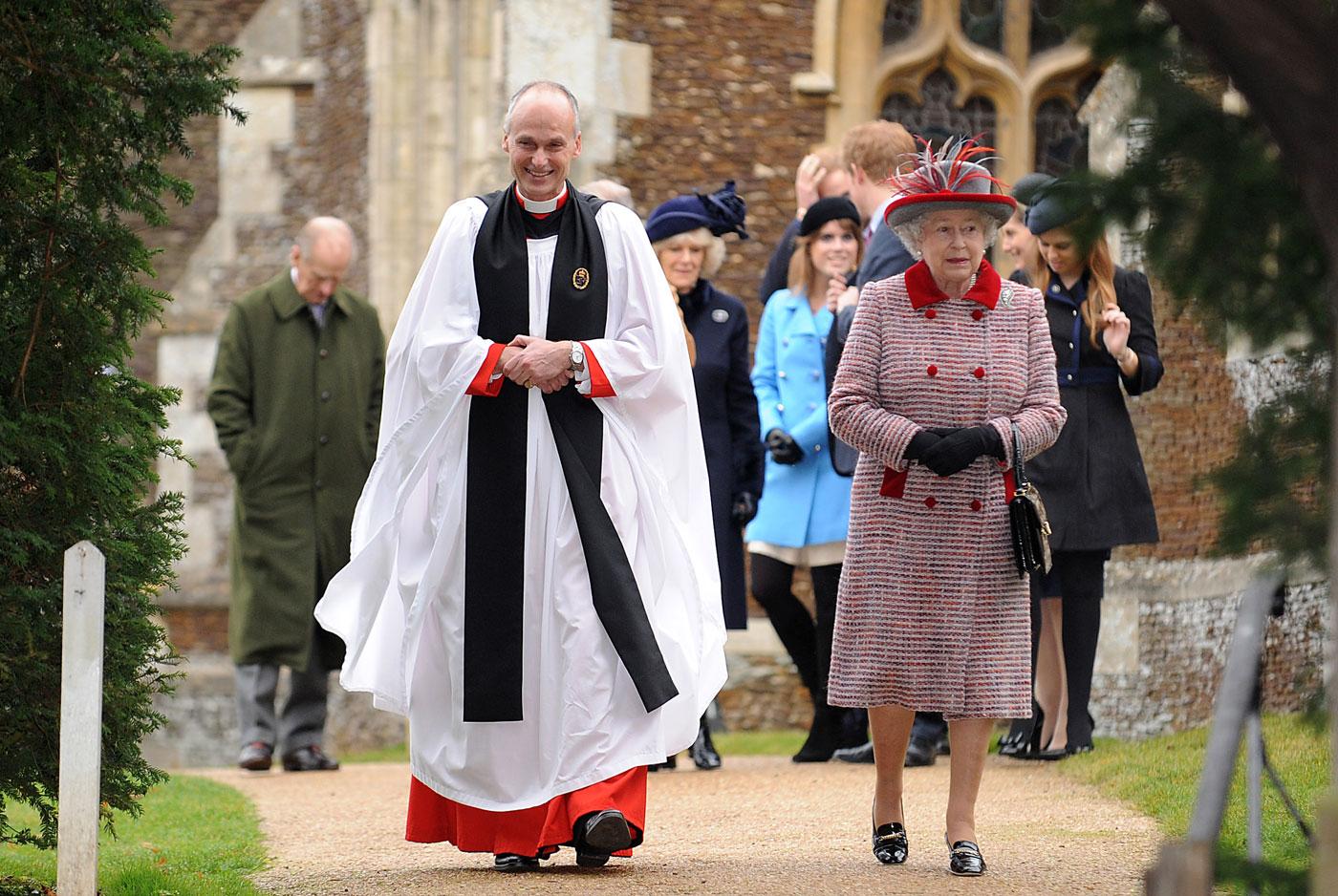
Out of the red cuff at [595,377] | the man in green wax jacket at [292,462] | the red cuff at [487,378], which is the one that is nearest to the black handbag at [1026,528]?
the red cuff at [595,377]

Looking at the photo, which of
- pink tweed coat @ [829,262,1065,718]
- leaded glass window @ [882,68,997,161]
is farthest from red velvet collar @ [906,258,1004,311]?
leaded glass window @ [882,68,997,161]

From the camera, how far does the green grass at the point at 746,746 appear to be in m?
10.7

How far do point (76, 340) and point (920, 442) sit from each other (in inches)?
90.8

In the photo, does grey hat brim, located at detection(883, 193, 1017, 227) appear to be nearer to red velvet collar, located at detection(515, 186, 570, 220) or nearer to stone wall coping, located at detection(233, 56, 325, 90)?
red velvet collar, located at detection(515, 186, 570, 220)

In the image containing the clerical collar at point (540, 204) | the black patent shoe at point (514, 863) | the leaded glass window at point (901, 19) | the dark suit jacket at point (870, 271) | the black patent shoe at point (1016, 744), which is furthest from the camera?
the leaded glass window at point (901, 19)

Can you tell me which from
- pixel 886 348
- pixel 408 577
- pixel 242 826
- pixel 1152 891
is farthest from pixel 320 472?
pixel 1152 891

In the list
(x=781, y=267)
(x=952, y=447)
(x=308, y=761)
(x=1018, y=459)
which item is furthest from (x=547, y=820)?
(x=308, y=761)

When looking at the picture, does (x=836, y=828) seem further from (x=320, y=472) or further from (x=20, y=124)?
(x=320, y=472)

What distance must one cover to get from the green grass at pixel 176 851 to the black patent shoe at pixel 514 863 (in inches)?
28.0

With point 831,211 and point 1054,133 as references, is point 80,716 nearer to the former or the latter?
point 831,211

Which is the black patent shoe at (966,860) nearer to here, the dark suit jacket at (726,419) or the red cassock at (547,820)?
the red cassock at (547,820)

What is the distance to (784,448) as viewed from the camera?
8.89m

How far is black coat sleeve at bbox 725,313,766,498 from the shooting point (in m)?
8.93

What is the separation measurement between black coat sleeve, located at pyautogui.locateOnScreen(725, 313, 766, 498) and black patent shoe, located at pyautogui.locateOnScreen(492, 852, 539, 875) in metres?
3.23
